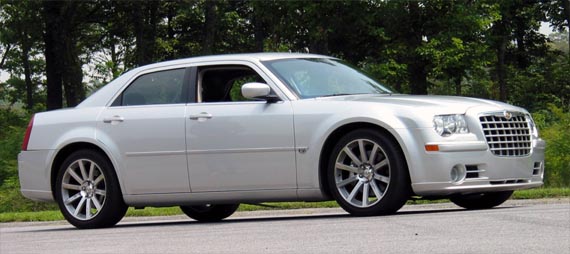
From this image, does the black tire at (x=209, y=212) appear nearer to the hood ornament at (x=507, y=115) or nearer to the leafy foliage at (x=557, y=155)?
the hood ornament at (x=507, y=115)

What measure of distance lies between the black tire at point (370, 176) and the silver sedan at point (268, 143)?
0.01 metres

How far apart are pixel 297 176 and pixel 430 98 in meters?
1.32

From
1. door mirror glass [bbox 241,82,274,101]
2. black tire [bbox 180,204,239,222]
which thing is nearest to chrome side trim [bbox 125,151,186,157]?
door mirror glass [bbox 241,82,274,101]

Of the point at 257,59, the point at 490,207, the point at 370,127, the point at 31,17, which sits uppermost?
the point at 31,17

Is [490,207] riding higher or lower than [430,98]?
lower

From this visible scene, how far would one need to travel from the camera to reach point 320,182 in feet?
30.6

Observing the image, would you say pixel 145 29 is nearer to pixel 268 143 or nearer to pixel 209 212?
pixel 209 212

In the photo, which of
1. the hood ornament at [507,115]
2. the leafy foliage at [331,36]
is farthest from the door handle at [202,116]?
the leafy foliage at [331,36]

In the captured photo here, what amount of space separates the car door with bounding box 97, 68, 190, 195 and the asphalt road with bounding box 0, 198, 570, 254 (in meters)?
0.65

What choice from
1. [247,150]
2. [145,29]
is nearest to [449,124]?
[247,150]

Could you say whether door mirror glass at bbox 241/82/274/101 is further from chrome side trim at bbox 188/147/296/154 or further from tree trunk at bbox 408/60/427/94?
tree trunk at bbox 408/60/427/94

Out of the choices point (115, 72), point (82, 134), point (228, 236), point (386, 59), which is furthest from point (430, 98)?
point (386, 59)

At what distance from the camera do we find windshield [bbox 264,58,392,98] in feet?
32.0

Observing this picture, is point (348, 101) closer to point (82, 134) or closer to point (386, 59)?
point (82, 134)
